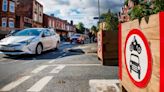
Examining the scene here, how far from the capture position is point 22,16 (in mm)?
50375

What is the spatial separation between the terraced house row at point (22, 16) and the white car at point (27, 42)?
2701cm

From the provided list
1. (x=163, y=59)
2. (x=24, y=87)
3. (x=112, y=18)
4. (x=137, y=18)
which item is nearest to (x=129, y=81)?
(x=137, y=18)

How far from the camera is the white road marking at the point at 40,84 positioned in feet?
17.1

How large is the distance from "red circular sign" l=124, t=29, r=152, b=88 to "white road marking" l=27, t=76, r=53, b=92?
6.66 feet

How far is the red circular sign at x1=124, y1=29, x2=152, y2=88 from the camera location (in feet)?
10.3

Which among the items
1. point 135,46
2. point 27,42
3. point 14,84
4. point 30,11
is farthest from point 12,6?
point 135,46

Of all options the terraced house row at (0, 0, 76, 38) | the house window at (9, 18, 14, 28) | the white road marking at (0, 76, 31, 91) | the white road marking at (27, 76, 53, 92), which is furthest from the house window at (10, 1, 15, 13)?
the white road marking at (27, 76, 53, 92)

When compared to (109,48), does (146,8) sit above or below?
above

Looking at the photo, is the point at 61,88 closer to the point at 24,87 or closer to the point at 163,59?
the point at 24,87

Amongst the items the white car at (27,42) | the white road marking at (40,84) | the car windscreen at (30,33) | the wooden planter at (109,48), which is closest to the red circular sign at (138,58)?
the white road marking at (40,84)

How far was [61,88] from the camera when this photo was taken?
209 inches

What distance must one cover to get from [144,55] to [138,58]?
30 centimetres

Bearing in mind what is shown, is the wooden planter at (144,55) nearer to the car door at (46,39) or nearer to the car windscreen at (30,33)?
the car windscreen at (30,33)

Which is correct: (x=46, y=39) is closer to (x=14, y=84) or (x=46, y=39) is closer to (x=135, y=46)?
(x=14, y=84)
